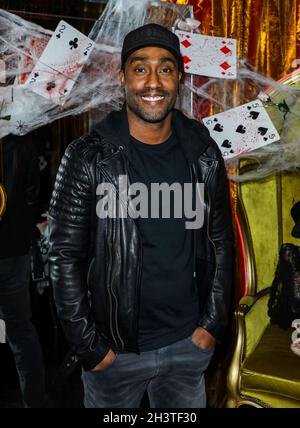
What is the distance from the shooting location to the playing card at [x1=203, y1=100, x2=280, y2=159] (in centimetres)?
245

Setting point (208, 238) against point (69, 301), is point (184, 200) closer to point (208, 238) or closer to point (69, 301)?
point (208, 238)

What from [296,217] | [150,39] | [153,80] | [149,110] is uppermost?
[150,39]

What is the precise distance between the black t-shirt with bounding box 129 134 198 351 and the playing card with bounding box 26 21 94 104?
1.79 feet

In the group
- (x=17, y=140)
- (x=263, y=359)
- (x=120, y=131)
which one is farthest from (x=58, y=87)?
(x=263, y=359)

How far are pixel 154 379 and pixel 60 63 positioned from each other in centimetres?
131

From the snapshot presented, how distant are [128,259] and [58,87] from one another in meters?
0.85

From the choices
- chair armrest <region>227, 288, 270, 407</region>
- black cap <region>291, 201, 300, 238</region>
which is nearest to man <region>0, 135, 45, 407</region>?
chair armrest <region>227, 288, 270, 407</region>

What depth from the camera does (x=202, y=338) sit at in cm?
182

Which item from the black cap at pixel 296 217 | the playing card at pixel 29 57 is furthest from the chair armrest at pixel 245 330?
the playing card at pixel 29 57

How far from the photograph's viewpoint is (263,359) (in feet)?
7.33

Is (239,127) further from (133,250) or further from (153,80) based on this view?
(133,250)

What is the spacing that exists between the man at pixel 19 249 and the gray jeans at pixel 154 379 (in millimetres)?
477

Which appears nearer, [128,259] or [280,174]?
[128,259]

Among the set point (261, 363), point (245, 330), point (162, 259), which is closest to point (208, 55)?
point (162, 259)
